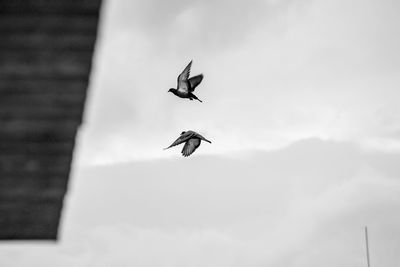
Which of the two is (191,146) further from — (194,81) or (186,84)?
(186,84)

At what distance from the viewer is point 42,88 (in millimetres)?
4043

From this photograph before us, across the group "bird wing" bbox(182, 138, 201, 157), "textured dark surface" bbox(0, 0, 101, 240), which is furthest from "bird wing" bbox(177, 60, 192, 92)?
"textured dark surface" bbox(0, 0, 101, 240)

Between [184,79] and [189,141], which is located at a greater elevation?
[184,79]

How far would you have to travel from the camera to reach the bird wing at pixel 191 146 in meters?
17.2

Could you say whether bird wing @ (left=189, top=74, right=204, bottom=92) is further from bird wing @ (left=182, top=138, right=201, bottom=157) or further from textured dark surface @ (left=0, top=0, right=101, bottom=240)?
textured dark surface @ (left=0, top=0, right=101, bottom=240)

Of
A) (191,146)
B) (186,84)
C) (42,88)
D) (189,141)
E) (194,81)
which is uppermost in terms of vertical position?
(194,81)

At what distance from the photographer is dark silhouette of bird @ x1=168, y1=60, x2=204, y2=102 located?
14438mm

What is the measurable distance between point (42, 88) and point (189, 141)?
13.4 metres

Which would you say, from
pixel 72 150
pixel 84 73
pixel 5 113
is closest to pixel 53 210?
pixel 72 150

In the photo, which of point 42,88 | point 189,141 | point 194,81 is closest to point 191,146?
point 189,141

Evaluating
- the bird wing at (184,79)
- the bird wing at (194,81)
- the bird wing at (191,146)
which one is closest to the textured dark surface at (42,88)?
the bird wing at (184,79)

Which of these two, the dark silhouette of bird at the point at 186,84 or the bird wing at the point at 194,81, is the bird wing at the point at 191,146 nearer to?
the dark silhouette of bird at the point at 186,84

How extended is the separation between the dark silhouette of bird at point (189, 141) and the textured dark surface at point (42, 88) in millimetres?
11099

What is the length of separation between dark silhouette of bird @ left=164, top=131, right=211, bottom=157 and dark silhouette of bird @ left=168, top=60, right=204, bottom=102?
61.7 inches
